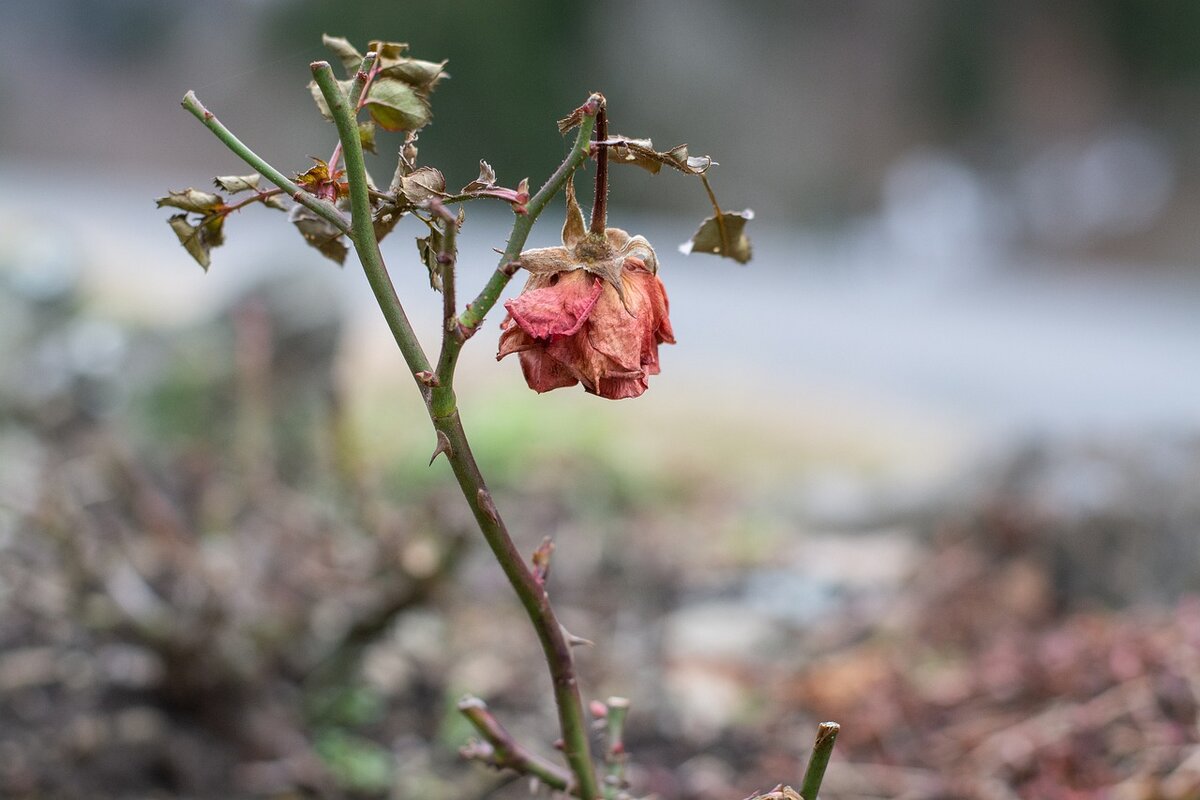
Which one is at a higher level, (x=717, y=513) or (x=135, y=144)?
(x=135, y=144)

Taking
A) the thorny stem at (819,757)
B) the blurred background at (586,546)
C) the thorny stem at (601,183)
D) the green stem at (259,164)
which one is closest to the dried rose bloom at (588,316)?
the thorny stem at (601,183)

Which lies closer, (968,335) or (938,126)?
(968,335)

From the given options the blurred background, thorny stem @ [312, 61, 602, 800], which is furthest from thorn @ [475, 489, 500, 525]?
the blurred background

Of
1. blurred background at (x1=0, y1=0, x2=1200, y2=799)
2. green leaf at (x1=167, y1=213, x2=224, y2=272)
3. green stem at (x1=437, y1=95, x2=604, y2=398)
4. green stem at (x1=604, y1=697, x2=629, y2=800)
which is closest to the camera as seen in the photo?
green stem at (x1=437, y1=95, x2=604, y2=398)

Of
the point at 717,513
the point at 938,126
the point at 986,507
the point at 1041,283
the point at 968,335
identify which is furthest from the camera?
the point at 938,126

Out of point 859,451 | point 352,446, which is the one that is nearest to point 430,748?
point 352,446

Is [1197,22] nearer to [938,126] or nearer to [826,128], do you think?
[938,126]

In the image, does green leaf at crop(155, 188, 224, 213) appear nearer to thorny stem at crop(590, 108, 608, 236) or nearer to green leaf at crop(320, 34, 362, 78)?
green leaf at crop(320, 34, 362, 78)

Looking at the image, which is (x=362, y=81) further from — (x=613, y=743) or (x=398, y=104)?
(x=613, y=743)
